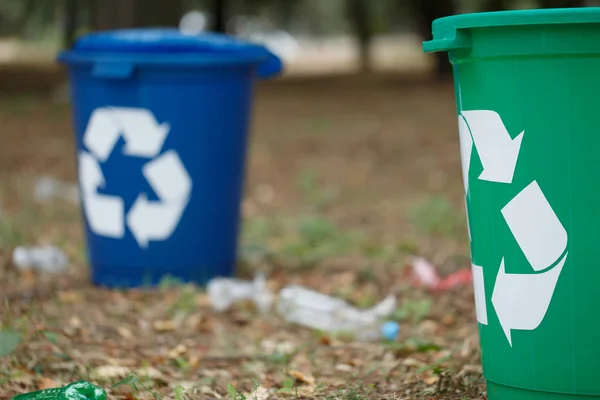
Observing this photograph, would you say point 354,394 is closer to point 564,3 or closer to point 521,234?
point 521,234

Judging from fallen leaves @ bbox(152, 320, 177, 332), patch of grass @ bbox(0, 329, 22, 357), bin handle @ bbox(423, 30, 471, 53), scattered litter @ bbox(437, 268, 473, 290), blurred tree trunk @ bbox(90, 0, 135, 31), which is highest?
blurred tree trunk @ bbox(90, 0, 135, 31)

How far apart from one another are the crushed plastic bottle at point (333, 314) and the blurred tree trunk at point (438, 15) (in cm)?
1055

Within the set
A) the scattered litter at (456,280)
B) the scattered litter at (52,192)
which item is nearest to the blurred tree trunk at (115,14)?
the scattered litter at (52,192)

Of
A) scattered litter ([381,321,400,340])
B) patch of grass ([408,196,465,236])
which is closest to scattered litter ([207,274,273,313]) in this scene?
scattered litter ([381,321,400,340])

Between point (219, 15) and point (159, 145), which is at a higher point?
point (219, 15)

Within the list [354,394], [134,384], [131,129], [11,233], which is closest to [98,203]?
[131,129]

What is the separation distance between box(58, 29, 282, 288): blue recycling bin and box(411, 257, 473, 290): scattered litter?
→ 849 millimetres

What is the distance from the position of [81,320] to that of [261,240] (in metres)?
1.75

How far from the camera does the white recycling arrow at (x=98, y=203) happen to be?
3932mm

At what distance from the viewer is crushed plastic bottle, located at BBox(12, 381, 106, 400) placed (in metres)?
2.16

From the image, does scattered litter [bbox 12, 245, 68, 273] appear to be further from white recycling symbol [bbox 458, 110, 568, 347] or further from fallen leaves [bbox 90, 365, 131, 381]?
white recycling symbol [bbox 458, 110, 568, 347]

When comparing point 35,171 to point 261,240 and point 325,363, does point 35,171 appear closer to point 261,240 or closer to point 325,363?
point 261,240

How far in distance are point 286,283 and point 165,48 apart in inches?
44.2

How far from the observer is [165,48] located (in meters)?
3.87
